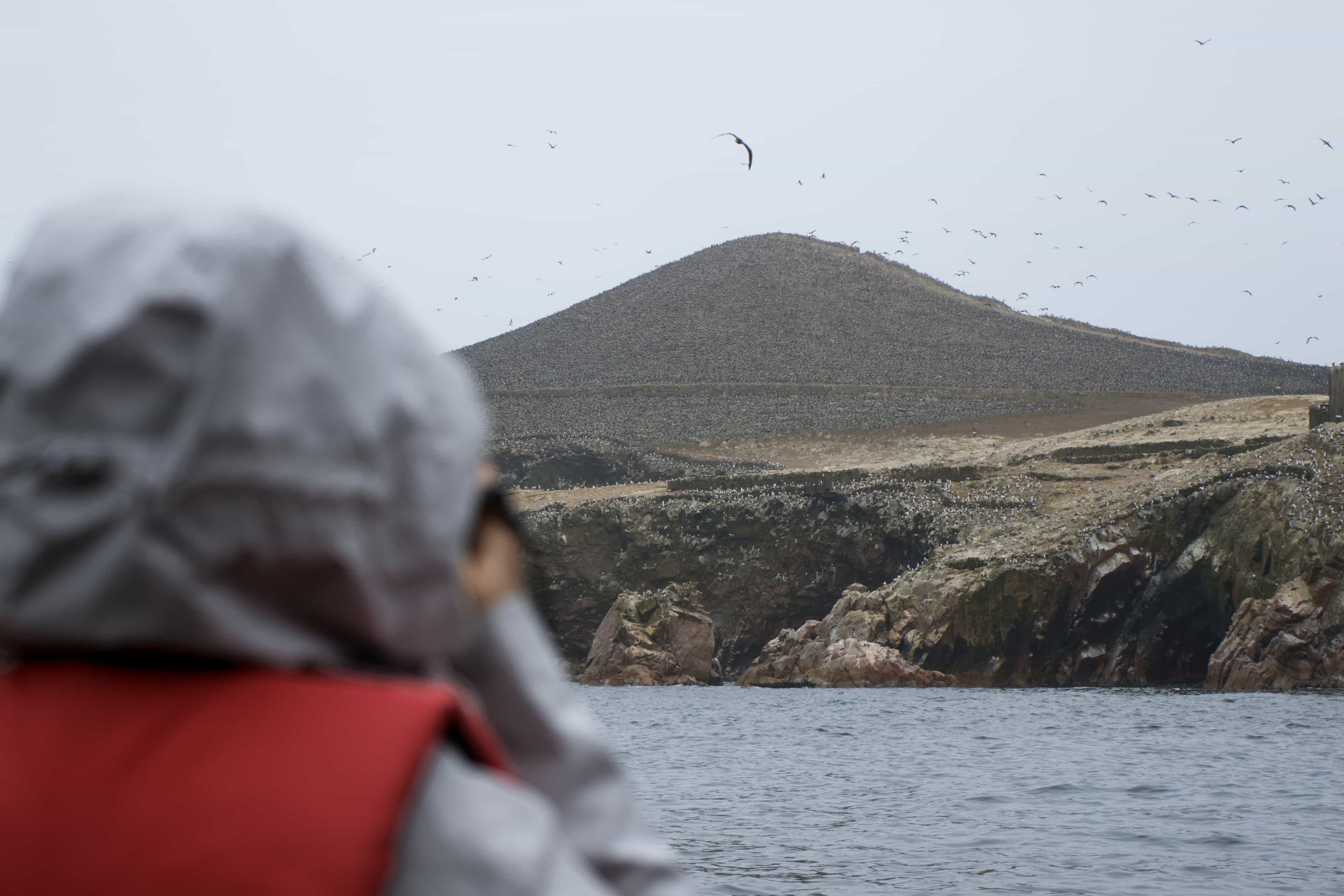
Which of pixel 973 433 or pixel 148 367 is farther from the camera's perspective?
pixel 973 433

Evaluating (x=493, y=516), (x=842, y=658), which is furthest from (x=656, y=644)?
(x=493, y=516)

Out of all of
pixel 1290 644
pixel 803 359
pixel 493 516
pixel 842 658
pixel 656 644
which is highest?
pixel 493 516

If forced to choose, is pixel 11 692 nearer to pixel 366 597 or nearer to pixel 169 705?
pixel 169 705

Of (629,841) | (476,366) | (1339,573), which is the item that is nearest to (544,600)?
(629,841)

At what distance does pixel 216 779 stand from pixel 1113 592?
149ft

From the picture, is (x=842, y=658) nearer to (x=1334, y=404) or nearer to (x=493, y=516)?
(x=1334, y=404)

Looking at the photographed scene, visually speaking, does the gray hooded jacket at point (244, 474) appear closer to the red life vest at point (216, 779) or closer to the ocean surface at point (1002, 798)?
the red life vest at point (216, 779)

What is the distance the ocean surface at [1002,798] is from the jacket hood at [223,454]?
35.9ft

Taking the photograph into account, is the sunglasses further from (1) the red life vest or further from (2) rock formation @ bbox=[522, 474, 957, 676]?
(2) rock formation @ bbox=[522, 474, 957, 676]

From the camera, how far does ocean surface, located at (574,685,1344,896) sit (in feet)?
40.6

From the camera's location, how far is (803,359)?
122m

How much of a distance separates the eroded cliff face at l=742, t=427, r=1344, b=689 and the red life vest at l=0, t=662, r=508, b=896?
136 feet

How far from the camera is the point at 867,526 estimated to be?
185 feet

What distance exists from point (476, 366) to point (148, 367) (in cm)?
12396
